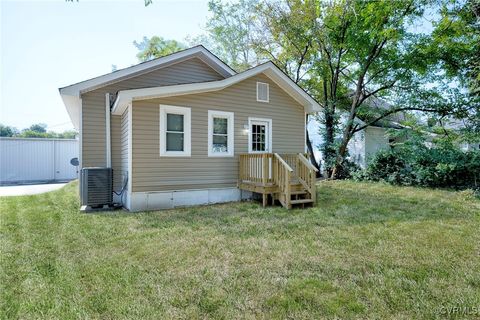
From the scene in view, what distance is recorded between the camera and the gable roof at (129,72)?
7.14 m

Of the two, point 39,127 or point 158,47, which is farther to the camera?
point 39,127

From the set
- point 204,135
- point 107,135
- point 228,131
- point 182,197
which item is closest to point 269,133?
point 228,131

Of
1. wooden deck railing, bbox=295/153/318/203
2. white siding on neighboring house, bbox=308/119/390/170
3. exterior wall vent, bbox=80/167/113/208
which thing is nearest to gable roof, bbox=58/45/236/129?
exterior wall vent, bbox=80/167/113/208

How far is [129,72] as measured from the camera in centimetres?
770

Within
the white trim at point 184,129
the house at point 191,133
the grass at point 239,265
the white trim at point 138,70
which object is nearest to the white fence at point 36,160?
the house at point 191,133

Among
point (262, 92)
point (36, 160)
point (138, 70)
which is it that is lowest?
point (36, 160)

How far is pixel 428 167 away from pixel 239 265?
31.5 feet

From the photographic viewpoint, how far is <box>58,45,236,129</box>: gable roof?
7.14 m

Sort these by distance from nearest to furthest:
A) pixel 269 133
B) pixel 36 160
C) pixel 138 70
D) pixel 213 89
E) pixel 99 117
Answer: pixel 213 89
pixel 99 117
pixel 138 70
pixel 269 133
pixel 36 160

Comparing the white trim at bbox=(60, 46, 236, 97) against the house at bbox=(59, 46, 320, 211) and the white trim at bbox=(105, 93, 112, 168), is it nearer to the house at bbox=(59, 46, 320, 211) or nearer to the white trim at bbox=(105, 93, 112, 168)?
the house at bbox=(59, 46, 320, 211)

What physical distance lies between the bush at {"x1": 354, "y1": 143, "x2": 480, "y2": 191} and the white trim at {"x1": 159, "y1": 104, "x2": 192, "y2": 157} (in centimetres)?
822

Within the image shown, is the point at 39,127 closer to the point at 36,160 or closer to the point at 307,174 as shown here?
the point at 36,160

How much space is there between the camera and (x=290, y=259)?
3357mm

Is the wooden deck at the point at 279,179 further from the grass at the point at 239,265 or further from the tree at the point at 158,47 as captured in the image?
the tree at the point at 158,47
